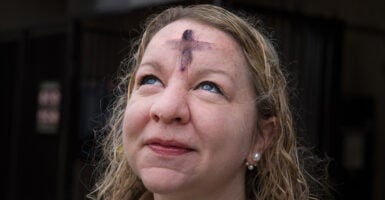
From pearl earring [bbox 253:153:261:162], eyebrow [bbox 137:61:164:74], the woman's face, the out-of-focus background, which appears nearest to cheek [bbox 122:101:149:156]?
the woman's face

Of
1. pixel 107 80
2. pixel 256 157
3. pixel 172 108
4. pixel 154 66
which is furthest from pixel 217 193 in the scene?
pixel 107 80

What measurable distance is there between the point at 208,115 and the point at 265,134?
0.27 m

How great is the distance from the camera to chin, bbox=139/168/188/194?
1.48 meters

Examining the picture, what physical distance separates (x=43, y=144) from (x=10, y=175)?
64 cm

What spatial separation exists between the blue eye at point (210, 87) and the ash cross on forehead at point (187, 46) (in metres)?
0.07

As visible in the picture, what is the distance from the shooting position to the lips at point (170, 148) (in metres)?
1.50

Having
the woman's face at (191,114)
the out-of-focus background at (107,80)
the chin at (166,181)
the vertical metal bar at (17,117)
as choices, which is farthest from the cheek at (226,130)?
the vertical metal bar at (17,117)

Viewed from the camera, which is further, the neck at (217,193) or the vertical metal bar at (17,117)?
the vertical metal bar at (17,117)

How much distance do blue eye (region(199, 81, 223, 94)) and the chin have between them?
0.23 metres

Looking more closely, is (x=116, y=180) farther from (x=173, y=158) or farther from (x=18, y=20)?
(x=18, y=20)

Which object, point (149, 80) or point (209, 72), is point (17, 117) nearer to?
point (149, 80)

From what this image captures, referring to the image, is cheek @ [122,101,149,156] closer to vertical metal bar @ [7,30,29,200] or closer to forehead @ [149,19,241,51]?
forehead @ [149,19,241,51]

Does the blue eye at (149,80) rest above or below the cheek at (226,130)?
above

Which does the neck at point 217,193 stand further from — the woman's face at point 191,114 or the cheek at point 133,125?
the cheek at point 133,125
